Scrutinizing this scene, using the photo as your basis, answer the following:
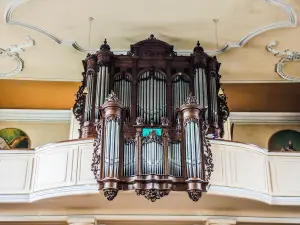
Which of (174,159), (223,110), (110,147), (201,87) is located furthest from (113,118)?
(223,110)

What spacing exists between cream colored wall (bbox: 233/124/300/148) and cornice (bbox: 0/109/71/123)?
451cm

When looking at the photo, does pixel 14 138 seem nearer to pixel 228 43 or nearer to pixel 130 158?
pixel 130 158

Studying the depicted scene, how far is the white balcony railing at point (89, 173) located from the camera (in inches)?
340

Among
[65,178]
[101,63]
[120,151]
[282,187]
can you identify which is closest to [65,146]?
[65,178]

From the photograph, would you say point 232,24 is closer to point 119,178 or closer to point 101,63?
point 101,63

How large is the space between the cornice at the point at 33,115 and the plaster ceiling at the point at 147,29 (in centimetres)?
116

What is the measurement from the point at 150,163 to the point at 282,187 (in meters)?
2.84

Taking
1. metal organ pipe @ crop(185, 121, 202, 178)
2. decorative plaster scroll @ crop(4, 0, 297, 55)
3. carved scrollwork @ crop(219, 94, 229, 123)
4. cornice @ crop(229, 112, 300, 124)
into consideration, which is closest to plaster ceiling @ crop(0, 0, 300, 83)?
decorative plaster scroll @ crop(4, 0, 297, 55)

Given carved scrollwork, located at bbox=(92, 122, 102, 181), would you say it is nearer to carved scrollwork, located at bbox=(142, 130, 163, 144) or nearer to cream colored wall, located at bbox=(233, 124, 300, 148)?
carved scrollwork, located at bbox=(142, 130, 163, 144)

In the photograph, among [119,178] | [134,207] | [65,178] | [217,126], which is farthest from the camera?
[217,126]

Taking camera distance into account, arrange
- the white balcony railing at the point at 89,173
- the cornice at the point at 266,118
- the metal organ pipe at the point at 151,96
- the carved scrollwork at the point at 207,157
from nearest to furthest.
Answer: the carved scrollwork at the point at 207,157 → the white balcony railing at the point at 89,173 → the metal organ pipe at the point at 151,96 → the cornice at the point at 266,118

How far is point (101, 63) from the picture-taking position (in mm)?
10406

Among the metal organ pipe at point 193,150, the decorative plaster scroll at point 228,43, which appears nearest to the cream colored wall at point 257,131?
the decorative plaster scroll at point 228,43

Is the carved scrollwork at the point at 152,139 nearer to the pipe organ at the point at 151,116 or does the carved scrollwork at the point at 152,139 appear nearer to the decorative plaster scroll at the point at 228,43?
the pipe organ at the point at 151,116
